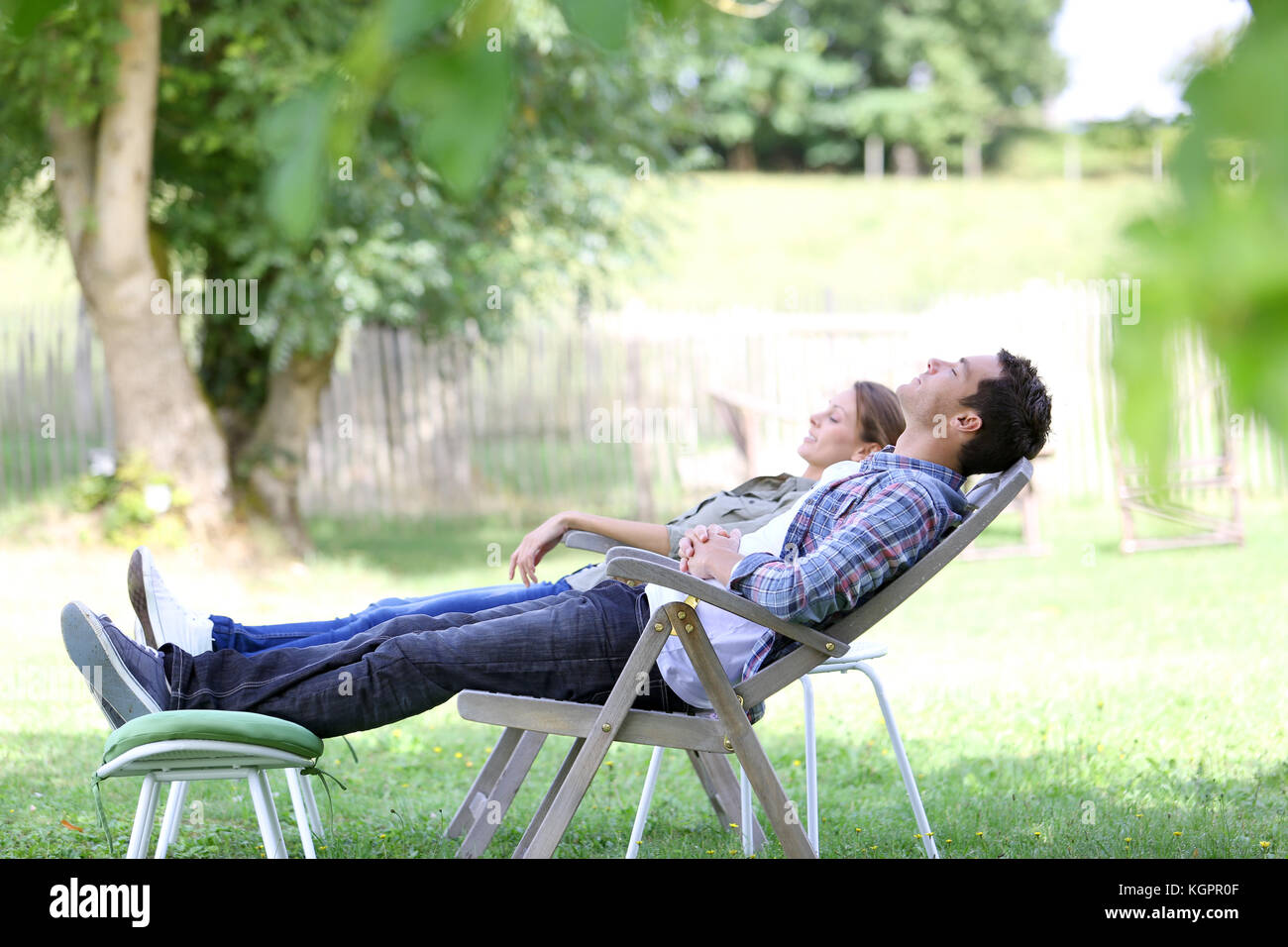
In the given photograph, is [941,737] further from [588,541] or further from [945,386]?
[945,386]

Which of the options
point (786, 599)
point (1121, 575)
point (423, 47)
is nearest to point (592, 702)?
point (786, 599)

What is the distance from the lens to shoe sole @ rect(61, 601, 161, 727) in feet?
8.18

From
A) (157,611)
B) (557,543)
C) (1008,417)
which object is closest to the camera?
(157,611)

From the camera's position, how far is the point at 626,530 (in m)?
3.27

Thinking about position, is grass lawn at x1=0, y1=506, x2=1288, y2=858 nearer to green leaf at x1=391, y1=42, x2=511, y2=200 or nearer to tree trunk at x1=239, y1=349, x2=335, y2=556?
tree trunk at x1=239, y1=349, x2=335, y2=556

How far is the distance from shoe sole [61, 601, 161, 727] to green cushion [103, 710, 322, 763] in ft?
0.25

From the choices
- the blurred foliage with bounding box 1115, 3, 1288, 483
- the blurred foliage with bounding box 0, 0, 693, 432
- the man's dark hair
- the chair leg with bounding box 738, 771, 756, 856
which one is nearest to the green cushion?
the chair leg with bounding box 738, 771, 756, 856

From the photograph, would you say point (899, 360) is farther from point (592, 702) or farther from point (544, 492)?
point (592, 702)

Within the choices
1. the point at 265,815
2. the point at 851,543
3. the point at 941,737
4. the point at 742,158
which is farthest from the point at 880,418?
the point at 742,158

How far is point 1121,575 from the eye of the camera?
7559mm

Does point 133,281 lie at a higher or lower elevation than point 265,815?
higher

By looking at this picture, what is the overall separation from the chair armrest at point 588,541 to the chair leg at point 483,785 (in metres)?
0.48

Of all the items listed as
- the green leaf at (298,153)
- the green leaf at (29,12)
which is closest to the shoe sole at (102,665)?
the green leaf at (29,12)

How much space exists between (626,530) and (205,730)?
1.16 metres
